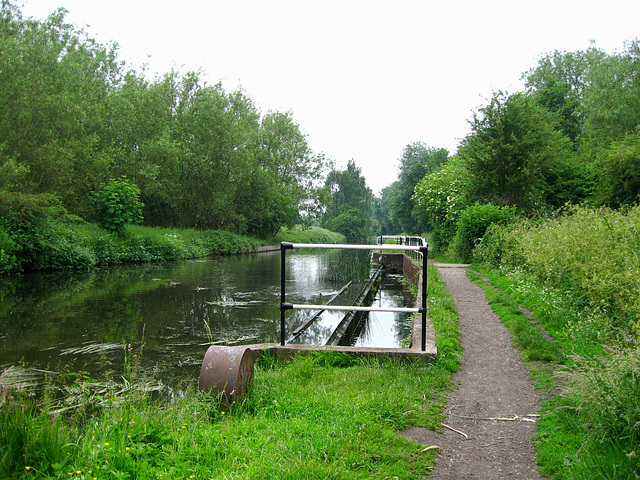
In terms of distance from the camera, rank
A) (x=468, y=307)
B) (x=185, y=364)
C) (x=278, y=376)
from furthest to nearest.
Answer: (x=468, y=307)
(x=185, y=364)
(x=278, y=376)

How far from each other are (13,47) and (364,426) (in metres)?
20.2

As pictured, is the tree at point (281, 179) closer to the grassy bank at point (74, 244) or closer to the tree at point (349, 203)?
the grassy bank at point (74, 244)

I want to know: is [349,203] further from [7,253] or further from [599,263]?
[599,263]

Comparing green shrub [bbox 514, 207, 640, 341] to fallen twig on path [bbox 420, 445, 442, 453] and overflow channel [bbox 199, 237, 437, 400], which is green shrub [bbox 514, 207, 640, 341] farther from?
fallen twig on path [bbox 420, 445, 442, 453]

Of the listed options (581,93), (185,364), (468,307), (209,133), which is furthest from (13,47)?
(581,93)

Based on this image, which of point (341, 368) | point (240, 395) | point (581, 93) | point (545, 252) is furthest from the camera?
point (581, 93)

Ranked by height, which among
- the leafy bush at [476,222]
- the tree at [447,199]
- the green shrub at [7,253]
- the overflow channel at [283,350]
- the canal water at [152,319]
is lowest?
the canal water at [152,319]

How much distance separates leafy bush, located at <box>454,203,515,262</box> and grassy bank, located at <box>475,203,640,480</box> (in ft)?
18.6

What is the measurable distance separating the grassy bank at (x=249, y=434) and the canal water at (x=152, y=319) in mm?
1103

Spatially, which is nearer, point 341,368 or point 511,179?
point 341,368

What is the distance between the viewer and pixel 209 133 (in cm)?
3228

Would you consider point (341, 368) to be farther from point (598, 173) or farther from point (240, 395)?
point (598, 173)

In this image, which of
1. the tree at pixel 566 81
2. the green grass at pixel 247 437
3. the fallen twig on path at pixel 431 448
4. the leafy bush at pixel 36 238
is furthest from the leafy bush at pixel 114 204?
the tree at pixel 566 81

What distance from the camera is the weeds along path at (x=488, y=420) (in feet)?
10.4
